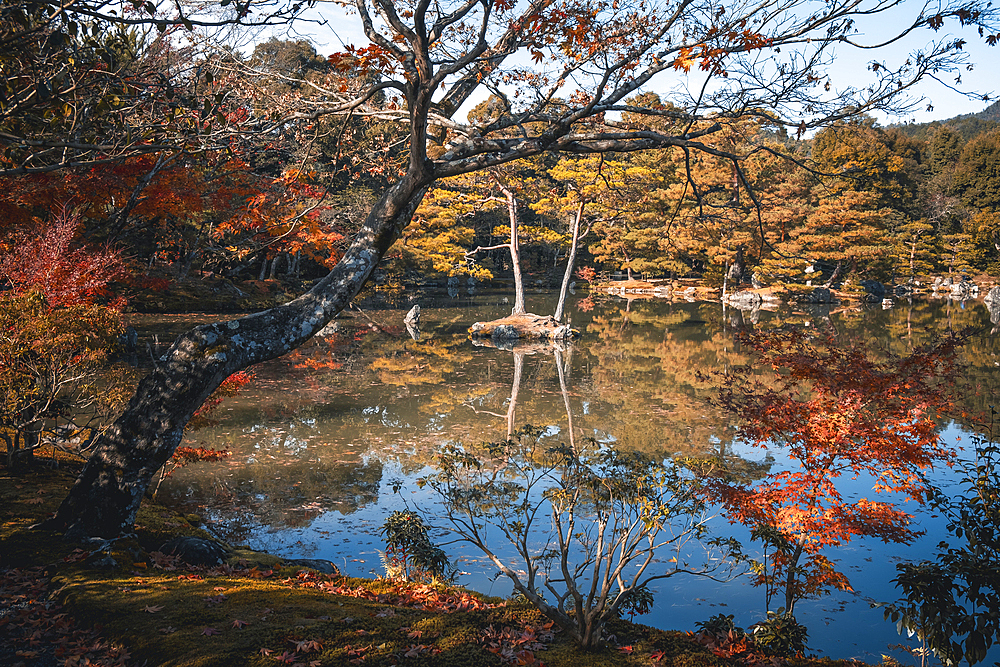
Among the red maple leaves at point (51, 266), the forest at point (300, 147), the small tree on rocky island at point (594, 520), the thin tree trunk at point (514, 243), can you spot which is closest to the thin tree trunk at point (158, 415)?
the forest at point (300, 147)

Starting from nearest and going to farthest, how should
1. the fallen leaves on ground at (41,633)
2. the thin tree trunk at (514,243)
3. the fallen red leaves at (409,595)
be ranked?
the fallen leaves on ground at (41,633)
the fallen red leaves at (409,595)
the thin tree trunk at (514,243)

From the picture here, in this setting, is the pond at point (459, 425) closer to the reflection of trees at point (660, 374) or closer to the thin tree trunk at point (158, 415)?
the reflection of trees at point (660, 374)

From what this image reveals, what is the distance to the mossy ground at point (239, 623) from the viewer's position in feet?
9.55

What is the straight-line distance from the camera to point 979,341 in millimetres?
16516

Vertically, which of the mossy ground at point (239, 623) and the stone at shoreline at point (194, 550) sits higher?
the mossy ground at point (239, 623)

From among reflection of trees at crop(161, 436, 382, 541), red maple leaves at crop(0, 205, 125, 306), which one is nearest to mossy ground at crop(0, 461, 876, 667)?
reflection of trees at crop(161, 436, 382, 541)

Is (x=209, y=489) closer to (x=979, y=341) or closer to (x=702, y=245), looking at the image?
(x=979, y=341)

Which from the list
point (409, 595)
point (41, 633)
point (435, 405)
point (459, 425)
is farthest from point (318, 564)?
point (435, 405)

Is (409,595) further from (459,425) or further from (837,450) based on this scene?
(459,425)

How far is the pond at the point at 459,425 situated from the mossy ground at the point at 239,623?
3.86ft

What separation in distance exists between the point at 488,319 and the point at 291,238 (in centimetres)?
689

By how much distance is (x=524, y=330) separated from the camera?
689 inches

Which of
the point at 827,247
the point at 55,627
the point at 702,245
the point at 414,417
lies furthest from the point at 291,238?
the point at 827,247

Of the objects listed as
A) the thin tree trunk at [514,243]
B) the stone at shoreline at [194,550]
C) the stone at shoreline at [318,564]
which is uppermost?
the thin tree trunk at [514,243]
